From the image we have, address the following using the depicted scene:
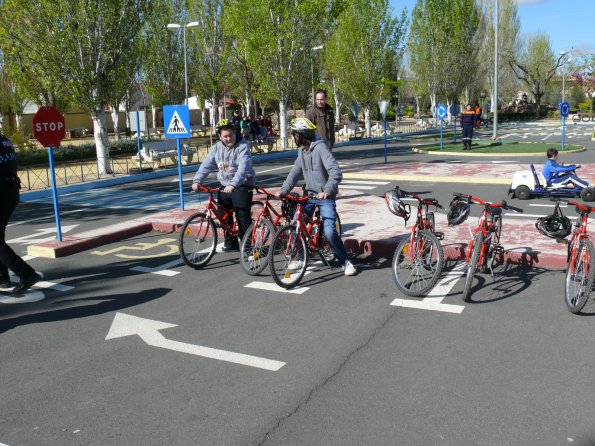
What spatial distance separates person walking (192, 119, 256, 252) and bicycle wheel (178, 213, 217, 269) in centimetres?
34

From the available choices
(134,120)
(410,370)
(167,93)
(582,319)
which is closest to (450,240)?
(582,319)

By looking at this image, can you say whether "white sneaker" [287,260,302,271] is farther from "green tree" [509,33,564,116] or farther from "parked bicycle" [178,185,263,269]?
"green tree" [509,33,564,116]

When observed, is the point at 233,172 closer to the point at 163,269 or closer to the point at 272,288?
the point at 163,269

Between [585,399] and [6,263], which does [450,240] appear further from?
[6,263]

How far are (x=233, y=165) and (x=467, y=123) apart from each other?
59.9ft

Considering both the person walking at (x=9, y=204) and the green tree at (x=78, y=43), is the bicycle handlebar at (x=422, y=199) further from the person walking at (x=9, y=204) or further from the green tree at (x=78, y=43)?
the green tree at (x=78, y=43)

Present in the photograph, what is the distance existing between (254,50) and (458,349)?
85.2ft

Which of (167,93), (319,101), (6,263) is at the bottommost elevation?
(6,263)

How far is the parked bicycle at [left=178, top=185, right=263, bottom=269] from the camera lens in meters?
7.26

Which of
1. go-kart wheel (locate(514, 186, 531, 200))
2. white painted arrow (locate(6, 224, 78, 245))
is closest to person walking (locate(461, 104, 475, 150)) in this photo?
go-kart wheel (locate(514, 186, 531, 200))

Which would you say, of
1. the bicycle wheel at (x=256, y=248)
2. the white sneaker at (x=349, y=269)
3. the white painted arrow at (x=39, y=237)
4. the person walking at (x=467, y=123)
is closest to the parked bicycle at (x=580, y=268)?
the white sneaker at (x=349, y=269)

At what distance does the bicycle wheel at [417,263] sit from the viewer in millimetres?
5895

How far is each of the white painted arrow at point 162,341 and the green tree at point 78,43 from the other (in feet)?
50.5

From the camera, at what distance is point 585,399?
12.5 feet
